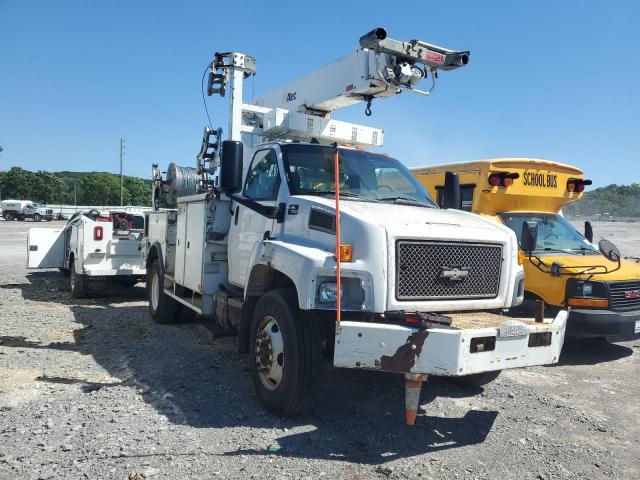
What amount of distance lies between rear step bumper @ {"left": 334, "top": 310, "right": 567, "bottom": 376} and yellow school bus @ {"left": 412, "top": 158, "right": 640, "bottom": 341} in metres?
2.42

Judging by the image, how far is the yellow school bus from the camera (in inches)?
260

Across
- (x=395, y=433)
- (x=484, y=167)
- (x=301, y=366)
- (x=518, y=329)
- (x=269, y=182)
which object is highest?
(x=484, y=167)

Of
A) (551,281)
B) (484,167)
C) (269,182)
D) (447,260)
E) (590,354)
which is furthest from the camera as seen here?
(484,167)

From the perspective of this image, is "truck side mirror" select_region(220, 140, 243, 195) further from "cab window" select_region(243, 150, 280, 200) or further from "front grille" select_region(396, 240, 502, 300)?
"front grille" select_region(396, 240, 502, 300)

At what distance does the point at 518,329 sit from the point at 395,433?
1.31 meters

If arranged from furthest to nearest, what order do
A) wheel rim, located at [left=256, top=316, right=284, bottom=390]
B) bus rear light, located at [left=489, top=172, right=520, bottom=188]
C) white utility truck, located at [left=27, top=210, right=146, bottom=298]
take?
→ 1. white utility truck, located at [left=27, top=210, right=146, bottom=298]
2. bus rear light, located at [left=489, top=172, right=520, bottom=188]
3. wheel rim, located at [left=256, top=316, right=284, bottom=390]

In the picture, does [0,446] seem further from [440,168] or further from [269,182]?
[440,168]

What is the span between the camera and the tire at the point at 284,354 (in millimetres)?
4180

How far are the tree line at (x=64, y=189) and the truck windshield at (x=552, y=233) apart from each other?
69.8m

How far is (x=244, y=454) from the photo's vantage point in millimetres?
3783

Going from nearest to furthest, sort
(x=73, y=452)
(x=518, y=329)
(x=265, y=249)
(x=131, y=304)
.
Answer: (x=73, y=452), (x=518, y=329), (x=265, y=249), (x=131, y=304)

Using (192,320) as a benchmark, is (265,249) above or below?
above

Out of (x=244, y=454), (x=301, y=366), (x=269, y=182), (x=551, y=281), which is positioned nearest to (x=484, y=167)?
(x=551, y=281)

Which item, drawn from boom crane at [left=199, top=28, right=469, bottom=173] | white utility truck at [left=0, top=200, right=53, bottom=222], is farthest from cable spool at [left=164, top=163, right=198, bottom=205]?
white utility truck at [left=0, top=200, right=53, bottom=222]
